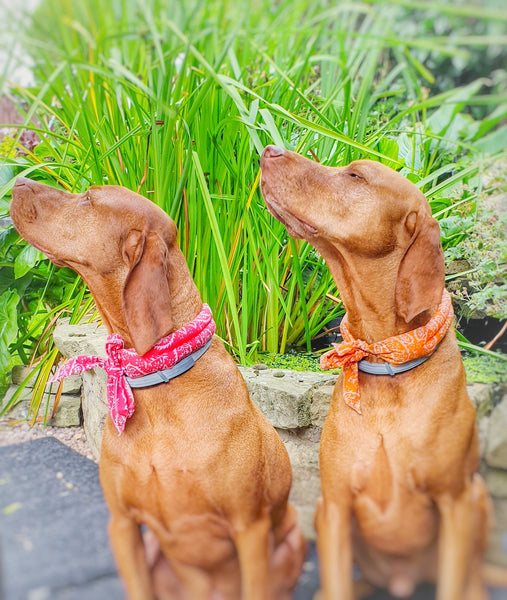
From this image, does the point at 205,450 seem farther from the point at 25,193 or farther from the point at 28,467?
the point at 25,193

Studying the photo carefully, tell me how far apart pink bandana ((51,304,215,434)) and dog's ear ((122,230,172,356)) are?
0.05 meters

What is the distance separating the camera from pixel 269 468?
1873 millimetres

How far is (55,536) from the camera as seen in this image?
159 centimetres

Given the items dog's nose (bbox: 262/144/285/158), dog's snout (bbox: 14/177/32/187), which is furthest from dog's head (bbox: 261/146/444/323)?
dog's snout (bbox: 14/177/32/187)

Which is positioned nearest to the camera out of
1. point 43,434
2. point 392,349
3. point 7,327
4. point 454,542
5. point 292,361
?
point 454,542

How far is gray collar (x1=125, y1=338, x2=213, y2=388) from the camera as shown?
174cm

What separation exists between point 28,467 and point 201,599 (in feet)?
2.11

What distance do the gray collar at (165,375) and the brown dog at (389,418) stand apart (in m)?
0.46

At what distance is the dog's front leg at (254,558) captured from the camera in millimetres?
1678

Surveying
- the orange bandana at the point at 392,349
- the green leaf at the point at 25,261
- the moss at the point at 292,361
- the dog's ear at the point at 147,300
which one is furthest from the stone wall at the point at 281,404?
the dog's ear at the point at 147,300

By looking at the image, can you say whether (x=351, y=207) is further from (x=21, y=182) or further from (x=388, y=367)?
(x=21, y=182)

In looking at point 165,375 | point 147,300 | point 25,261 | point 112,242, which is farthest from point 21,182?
point 165,375

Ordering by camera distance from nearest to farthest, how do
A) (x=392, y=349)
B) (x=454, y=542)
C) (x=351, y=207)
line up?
(x=454, y=542)
(x=392, y=349)
(x=351, y=207)

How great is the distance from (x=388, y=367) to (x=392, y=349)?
7 cm
